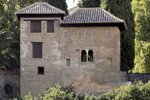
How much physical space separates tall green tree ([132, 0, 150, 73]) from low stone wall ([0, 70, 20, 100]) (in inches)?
306

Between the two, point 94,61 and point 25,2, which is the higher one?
point 25,2

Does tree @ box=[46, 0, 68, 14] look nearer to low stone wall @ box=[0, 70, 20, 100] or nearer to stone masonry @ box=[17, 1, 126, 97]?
low stone wall @ box=[0, 70, 20, 100]

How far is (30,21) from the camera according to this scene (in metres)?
42.2

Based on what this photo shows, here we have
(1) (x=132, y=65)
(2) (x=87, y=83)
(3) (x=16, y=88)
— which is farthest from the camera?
(1) (x=132, y=65)

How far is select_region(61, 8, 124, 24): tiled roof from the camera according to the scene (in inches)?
1646

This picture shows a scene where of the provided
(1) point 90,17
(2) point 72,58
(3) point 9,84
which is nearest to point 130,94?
(2) point 72,58

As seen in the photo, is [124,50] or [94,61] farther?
[124,50]

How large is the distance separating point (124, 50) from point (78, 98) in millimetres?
12492

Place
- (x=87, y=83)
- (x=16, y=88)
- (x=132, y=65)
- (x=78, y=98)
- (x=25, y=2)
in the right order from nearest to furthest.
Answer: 1. (x=78, y=98)
2. (x=87, y=83)
3. (x=16, y=88)
4. (x=132, y=65)
5. (x=25, y=2)

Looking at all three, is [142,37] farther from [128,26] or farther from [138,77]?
[138,77]

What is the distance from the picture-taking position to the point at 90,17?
42.4m

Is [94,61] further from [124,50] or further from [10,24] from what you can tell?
[10,24]

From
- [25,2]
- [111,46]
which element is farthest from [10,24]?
[111,46]

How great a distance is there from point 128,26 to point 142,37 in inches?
110
